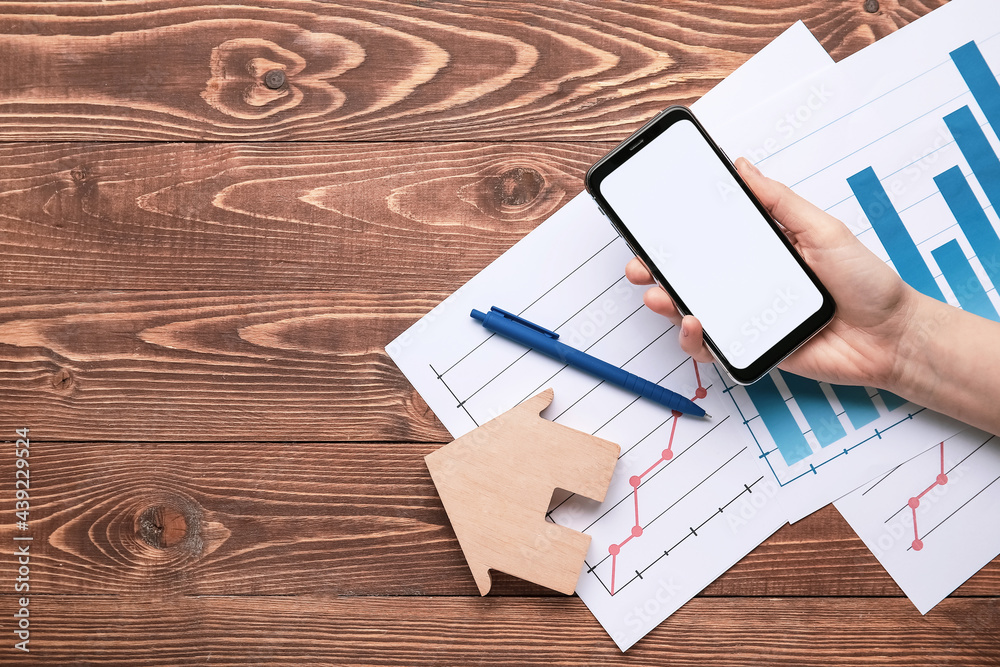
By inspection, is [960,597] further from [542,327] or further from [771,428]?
[542,327]

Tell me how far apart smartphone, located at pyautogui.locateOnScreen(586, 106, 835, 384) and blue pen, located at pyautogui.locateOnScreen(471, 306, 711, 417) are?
0.07 meters

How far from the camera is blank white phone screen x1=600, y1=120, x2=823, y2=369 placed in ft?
2.44

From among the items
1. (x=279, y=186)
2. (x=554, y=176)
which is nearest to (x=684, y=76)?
(x=554, y=176)

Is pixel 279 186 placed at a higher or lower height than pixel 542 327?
higher

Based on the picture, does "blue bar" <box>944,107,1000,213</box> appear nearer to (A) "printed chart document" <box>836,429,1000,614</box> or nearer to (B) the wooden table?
(B) the wooden table

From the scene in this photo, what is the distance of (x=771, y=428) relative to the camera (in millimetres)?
800

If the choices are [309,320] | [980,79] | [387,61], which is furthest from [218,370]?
[980,79]

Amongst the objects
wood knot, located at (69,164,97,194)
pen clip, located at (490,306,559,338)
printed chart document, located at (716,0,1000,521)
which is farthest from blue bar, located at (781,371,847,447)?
wood knot, located at (69,164,97,194)

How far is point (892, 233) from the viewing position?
0.80 meters

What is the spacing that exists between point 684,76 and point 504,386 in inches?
14.5

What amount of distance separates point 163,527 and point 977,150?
921mm

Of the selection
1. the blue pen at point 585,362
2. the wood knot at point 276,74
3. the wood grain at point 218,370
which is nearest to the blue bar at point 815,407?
the blue pen at point 585,362

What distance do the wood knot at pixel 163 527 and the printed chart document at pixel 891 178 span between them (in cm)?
58

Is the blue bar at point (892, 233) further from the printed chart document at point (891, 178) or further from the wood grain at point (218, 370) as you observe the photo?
the wood grain at point (218, 370)
